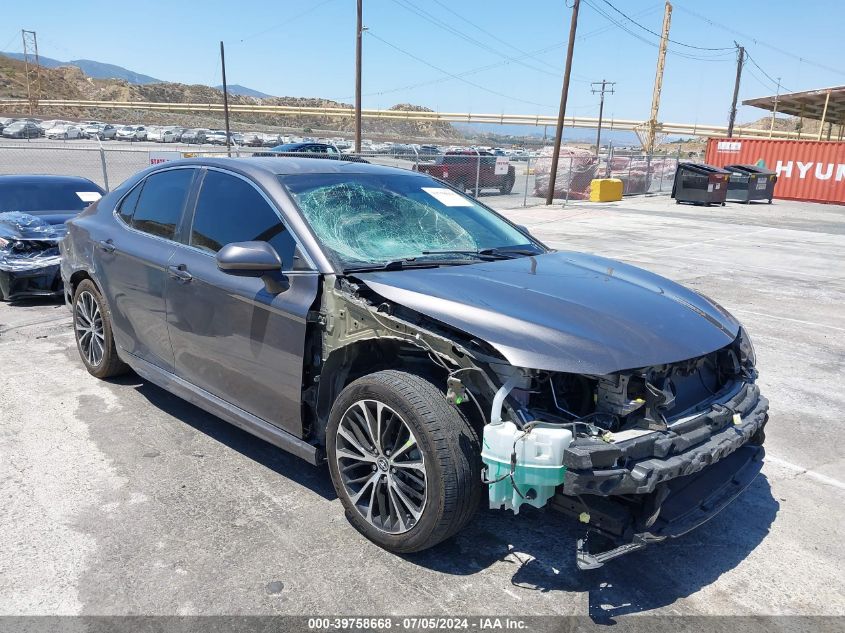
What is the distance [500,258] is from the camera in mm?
3824

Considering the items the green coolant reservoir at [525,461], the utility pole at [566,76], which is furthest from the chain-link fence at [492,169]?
the green coolant reservoir at [525,461]

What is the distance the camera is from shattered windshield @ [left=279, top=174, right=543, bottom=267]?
355 cm

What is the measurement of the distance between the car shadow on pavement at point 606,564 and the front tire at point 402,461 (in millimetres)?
225

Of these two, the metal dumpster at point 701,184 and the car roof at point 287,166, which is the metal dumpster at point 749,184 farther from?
the car roof at point 287,166

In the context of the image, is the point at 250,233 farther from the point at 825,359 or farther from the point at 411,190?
the point at 825,359

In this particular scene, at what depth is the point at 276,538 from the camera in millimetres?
3143

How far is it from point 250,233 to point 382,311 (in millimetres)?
1054

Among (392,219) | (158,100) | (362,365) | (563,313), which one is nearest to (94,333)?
(392,219)

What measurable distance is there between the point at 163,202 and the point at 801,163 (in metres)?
30.9

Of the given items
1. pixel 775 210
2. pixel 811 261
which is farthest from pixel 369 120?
pixel 811 261

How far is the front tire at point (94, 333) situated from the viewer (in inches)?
189

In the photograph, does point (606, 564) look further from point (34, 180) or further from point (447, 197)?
point (34, 180)

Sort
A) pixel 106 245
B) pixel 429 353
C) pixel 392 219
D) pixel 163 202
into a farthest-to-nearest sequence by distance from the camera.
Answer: pixel 106 245
pixel 163 202
pixel 392 219
pixel 429 353

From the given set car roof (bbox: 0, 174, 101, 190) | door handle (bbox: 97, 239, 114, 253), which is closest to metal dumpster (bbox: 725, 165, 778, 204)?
car roof (bbox: 0, 174, 101, 190)
